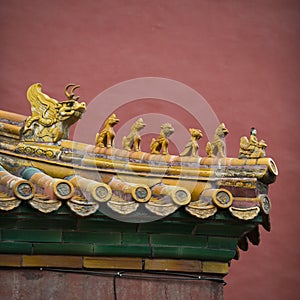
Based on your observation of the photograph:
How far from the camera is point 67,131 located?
8.39m

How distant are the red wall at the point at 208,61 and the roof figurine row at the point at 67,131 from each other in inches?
113

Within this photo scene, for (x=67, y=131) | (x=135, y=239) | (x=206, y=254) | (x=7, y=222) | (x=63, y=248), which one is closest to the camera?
(x=7, y=222)

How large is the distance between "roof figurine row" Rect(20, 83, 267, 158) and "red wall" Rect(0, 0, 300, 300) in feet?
9.44

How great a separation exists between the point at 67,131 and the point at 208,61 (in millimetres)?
3761

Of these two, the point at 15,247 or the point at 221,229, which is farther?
the point at 221,229

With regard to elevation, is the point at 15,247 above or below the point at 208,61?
below

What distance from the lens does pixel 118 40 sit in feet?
38.5

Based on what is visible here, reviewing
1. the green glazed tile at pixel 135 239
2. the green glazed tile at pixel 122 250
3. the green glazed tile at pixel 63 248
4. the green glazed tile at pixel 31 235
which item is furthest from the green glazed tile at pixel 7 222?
the green glazed tile at pixel 135 239

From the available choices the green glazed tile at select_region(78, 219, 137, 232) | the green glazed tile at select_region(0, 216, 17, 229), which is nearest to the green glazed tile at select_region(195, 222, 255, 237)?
the green glazed tile at select_region(78, 219, 137, 232)

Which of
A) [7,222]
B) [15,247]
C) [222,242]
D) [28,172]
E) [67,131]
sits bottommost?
[15,247]

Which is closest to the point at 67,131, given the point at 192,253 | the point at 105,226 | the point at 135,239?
the point at 105,226

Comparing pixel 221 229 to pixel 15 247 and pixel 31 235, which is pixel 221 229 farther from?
pixel 15 247

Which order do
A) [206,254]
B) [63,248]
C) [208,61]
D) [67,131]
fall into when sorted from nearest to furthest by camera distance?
[63,248] < [206,254] < [67,131] < [208,61]

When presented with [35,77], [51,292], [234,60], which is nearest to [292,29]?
[234,60]
